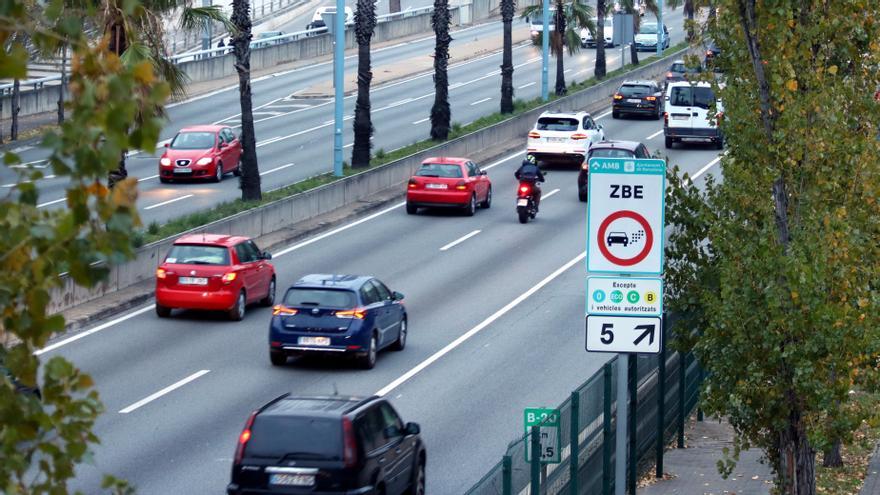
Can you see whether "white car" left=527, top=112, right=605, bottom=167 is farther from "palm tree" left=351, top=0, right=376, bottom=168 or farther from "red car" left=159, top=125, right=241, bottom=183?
"red car" left=159, top=125, right=241, bottom=183

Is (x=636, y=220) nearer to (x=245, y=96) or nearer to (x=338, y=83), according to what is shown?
(x=245, y=96)

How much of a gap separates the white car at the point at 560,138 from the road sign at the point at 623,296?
35033mm

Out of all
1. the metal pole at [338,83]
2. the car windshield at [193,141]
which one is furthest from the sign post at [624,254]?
the car windshield at [193,141]

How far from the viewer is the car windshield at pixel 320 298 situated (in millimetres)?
22625

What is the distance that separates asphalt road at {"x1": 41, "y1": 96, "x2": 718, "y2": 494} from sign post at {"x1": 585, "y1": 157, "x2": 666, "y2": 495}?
15.8ft

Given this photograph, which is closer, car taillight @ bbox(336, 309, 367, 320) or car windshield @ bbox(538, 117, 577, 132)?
car taillight @ bbox(336, 309, 367, 320)

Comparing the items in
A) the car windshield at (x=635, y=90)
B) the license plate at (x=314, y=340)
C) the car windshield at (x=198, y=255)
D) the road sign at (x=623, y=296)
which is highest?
the road sign at (x=623, y=296)

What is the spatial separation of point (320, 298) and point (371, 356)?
128cm

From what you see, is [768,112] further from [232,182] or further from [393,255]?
[232,182]

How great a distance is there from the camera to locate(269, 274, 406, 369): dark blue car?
22516 mm

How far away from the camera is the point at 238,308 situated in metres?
26.5

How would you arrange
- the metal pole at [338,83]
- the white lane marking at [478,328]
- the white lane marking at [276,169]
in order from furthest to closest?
the white lane marking at [276,169] → the metal pole at [338,83] → the white lane marking at [478,328]

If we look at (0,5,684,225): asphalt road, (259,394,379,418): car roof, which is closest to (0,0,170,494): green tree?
(259,394,379,418): car roof

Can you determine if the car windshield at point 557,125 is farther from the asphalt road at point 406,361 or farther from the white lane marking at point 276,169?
the asphalt road at point 406,361
